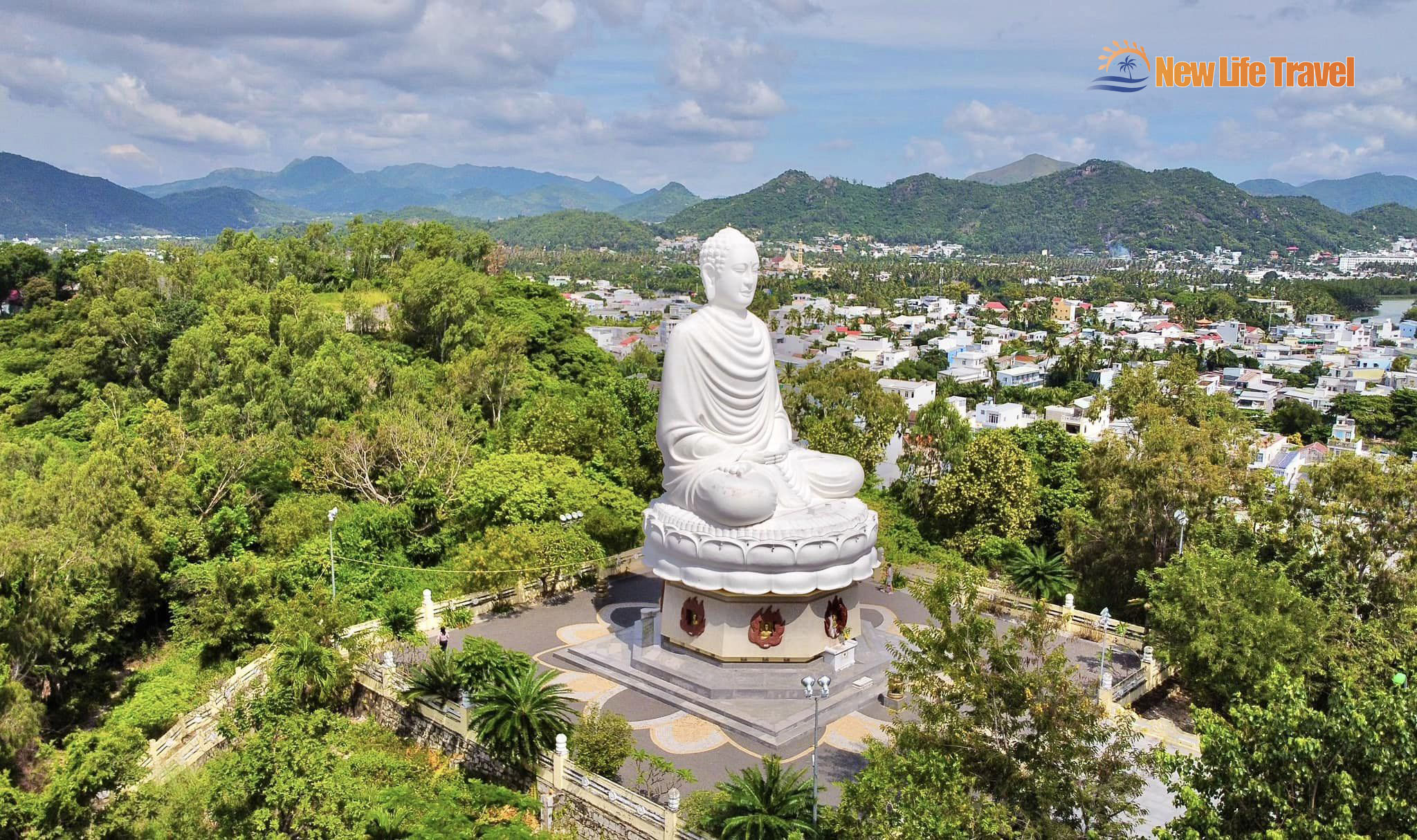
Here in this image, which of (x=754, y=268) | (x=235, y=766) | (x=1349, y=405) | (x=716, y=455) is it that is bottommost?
(x=1349, y=405)

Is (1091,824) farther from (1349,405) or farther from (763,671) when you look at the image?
(1349,405)

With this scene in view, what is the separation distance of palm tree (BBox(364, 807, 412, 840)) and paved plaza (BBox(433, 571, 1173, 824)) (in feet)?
11.4

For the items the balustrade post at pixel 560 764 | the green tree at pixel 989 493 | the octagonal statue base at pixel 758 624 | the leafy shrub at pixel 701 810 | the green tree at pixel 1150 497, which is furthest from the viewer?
the green tree at pixel 989 493

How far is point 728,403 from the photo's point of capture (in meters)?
18.2

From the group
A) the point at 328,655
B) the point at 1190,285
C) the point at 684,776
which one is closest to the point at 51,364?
the point at 328,655

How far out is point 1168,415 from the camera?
26.5 metres

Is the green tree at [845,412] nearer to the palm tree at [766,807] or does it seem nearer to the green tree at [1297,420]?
the palm tree at [766,807]

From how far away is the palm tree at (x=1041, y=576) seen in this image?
907 inches

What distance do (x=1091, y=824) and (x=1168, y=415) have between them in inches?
734

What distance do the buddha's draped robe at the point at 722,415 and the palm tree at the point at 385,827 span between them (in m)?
7.16

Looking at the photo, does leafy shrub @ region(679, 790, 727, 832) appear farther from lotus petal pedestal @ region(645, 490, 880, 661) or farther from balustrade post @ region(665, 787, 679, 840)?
lotus petal pedestal @ region(645, 490, 880, 661)

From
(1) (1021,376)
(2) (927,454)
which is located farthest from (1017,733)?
(1) (1021,376)

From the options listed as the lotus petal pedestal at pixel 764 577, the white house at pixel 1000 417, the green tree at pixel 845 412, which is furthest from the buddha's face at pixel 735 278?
the white house at pixel 1000 417

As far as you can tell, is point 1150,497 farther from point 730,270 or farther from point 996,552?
point 730,270
